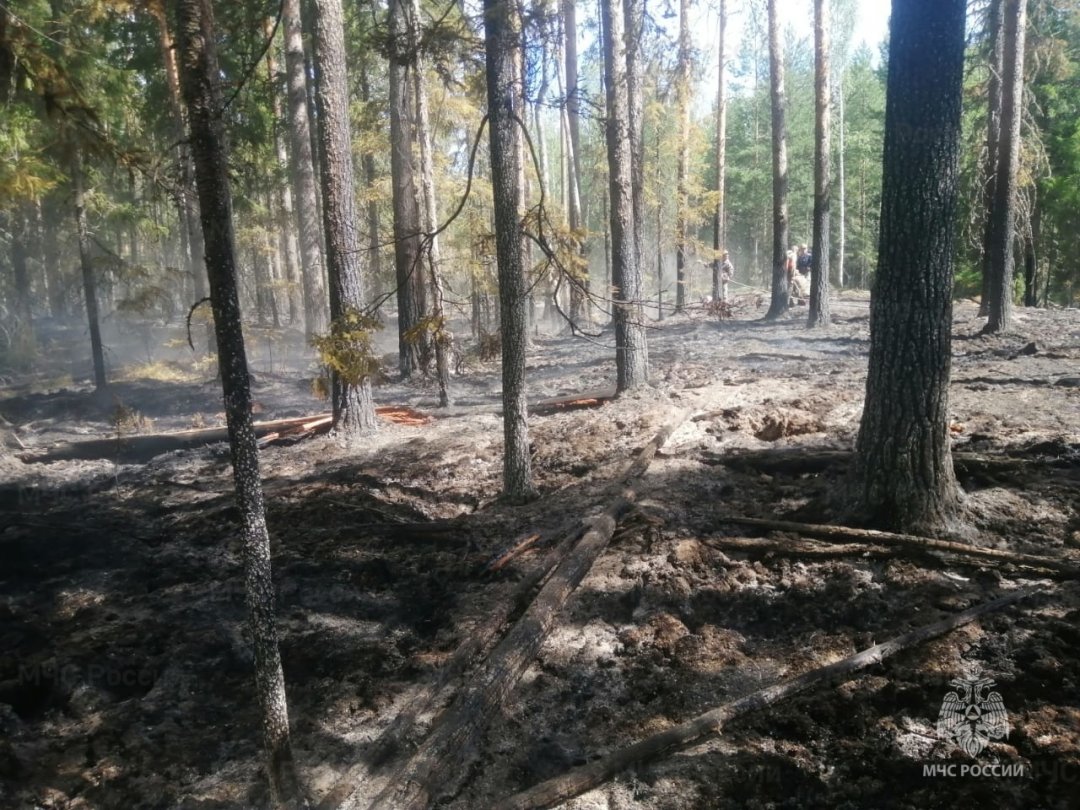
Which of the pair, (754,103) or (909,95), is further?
(754,103)

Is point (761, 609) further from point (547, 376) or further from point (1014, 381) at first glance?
point (547, 376)

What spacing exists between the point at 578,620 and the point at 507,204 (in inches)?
167

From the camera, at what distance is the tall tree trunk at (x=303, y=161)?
1616 centimetres

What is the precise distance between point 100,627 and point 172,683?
124 cm

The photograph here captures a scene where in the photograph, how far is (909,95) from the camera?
17.0 feet

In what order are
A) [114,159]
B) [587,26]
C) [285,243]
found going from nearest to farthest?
[114,159], [587,26], [285,243]

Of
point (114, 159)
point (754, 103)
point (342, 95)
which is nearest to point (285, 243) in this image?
point (342, 95)

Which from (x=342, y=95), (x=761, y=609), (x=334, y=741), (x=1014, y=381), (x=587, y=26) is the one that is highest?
(x=587, y=26)

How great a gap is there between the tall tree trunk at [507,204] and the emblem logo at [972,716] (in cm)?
479

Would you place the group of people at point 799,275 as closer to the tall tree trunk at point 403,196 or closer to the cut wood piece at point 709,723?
the tall tree trunk at point 403,196

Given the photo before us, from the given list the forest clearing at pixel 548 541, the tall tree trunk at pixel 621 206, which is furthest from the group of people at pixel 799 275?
the tall tree trunk at pixel 621 206

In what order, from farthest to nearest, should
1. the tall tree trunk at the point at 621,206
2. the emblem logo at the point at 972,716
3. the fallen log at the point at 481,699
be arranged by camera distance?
the tall tree trunk at the point at 621,206, the fallen log at the point at 481,699, the emblem logo at the point at 972,716

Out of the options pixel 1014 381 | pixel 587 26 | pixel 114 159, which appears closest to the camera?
pixel 114 159

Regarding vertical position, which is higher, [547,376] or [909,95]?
→ [909,95]
